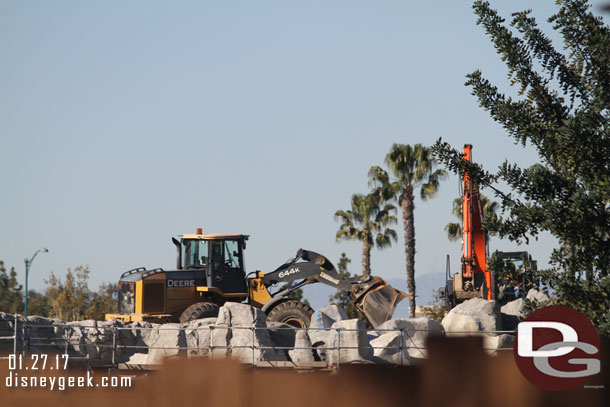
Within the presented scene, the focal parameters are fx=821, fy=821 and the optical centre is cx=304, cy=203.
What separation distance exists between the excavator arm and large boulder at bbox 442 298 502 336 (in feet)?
7.69

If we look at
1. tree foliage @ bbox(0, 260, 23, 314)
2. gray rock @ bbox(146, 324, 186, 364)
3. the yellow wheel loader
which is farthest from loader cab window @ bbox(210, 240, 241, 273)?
tree foliage @ bbox(0, 260, 23, 314)

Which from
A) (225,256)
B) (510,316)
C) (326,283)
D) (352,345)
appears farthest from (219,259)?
(510,316)

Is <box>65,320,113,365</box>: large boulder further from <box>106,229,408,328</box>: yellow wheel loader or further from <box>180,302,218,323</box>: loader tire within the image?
<box>180,302,218,323</box>: loader tire

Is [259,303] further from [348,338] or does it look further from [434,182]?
[434,182]

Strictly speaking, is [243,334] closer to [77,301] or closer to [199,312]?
[199,312]

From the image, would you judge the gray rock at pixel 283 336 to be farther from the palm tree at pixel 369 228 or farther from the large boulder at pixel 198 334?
the palm tree at pixel 369 228

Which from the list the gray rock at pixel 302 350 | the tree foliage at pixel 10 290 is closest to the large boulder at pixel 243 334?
the gray rock at pixel 302 350

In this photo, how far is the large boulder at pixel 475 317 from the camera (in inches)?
955

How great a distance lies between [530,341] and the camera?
38.4 ft

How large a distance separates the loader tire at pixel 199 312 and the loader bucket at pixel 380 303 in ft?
16.3

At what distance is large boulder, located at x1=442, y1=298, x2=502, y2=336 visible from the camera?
24.3 metres

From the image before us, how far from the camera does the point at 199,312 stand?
26141mm

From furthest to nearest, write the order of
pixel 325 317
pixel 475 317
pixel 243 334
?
1. pixel 325 317
2. pixel 475 317
3. pixel 243 334

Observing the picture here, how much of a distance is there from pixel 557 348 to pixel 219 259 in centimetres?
1750
